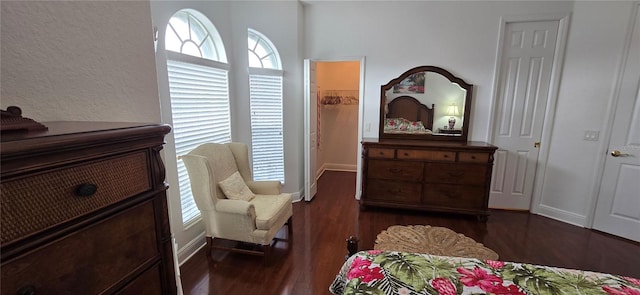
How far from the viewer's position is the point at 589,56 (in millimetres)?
3029

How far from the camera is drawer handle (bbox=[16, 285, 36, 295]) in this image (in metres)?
0.57

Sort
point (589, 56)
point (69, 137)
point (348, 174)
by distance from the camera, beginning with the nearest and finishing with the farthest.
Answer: point (69, 137) → point (589, 56) → point (348, 174)

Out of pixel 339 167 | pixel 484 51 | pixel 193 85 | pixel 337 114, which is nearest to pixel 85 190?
pixel 193 85

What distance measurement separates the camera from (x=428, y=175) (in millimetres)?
3336

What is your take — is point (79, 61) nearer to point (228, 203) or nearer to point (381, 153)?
point (228, 203)

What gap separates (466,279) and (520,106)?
309 centimetres

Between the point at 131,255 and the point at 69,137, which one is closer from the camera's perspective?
the point at 69,137

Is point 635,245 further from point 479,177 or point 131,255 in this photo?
point 131,255

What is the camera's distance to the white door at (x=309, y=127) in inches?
141

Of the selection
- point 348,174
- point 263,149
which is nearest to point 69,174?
point 263,149

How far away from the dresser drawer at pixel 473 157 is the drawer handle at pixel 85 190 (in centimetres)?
341

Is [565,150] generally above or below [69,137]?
below

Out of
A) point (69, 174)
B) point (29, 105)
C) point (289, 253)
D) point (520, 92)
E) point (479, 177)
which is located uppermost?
point (520, 92)

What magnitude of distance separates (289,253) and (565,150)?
139 inches
